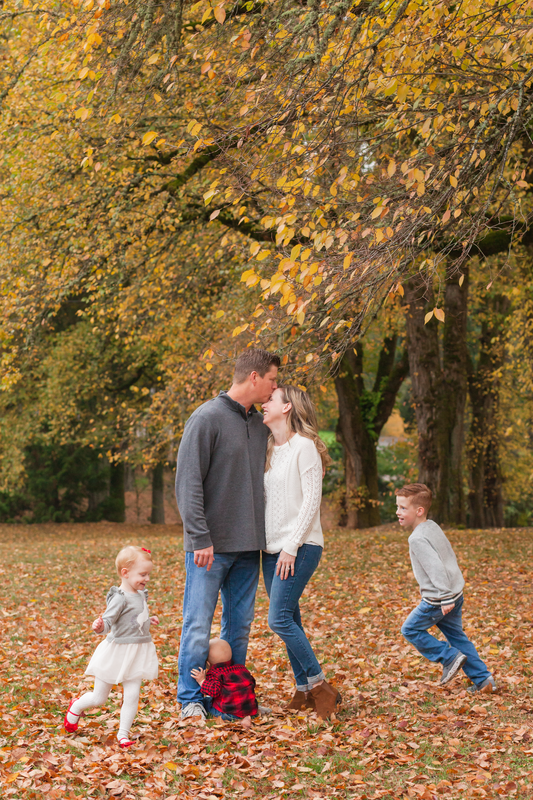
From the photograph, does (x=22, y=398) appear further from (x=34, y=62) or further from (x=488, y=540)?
(x=488, y=540)

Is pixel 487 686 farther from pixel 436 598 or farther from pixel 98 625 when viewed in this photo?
pixel 98 625

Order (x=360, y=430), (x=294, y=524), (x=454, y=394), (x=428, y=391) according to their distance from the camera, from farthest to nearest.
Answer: (x=360, y=430) → (x=454, y=394) → (x=428, y=391) → (x=294, y=524)

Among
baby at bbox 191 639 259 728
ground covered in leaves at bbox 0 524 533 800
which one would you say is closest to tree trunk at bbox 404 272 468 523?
ground covered in leaves at bbox 0 524 533 800

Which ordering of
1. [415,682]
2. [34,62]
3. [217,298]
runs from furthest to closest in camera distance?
[217,298] < [34,62] < [415,682]

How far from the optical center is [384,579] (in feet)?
31.7

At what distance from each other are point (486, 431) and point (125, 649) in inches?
636

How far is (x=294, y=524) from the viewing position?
14.3ft

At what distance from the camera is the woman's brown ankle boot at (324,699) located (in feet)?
14.7

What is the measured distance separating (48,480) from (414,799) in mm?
22889

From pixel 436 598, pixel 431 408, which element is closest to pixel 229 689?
pixel 436 598

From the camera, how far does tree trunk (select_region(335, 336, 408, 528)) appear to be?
17.0 meters

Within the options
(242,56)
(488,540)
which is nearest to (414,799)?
(242,56)

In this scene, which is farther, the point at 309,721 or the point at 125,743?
the point at 309,721

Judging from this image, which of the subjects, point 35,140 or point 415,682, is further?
point 35,140
